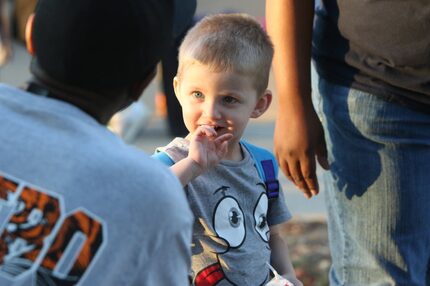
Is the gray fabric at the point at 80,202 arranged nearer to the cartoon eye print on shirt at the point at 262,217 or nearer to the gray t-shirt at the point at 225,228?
the gray t-shirt at the point at 225,228

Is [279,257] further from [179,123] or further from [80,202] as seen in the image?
[179,123]

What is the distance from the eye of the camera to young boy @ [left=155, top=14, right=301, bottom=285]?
265cm

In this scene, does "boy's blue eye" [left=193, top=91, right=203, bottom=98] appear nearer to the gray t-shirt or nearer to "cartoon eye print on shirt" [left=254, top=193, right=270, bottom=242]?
the gray t-shirt

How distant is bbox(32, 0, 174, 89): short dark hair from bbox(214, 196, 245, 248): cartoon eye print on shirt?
2.25ft

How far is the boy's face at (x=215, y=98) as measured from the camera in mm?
2705

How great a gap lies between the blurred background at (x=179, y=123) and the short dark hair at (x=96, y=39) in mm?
1623

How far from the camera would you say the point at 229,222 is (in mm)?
2662

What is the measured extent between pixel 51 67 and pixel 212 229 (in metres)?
0.78

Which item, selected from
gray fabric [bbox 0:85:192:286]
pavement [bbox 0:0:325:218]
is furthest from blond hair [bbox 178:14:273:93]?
pavement [bbox 0:0:325:218]

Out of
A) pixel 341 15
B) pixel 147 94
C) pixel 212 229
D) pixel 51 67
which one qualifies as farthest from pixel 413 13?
pixel 147 94

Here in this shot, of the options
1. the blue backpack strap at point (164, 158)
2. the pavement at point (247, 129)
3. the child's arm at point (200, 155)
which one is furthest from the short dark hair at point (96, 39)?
the pavement at point (247, 129)

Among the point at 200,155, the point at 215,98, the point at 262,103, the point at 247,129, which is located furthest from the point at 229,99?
the point at 247,129

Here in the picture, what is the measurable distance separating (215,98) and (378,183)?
689mm

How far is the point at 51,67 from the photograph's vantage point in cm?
203
